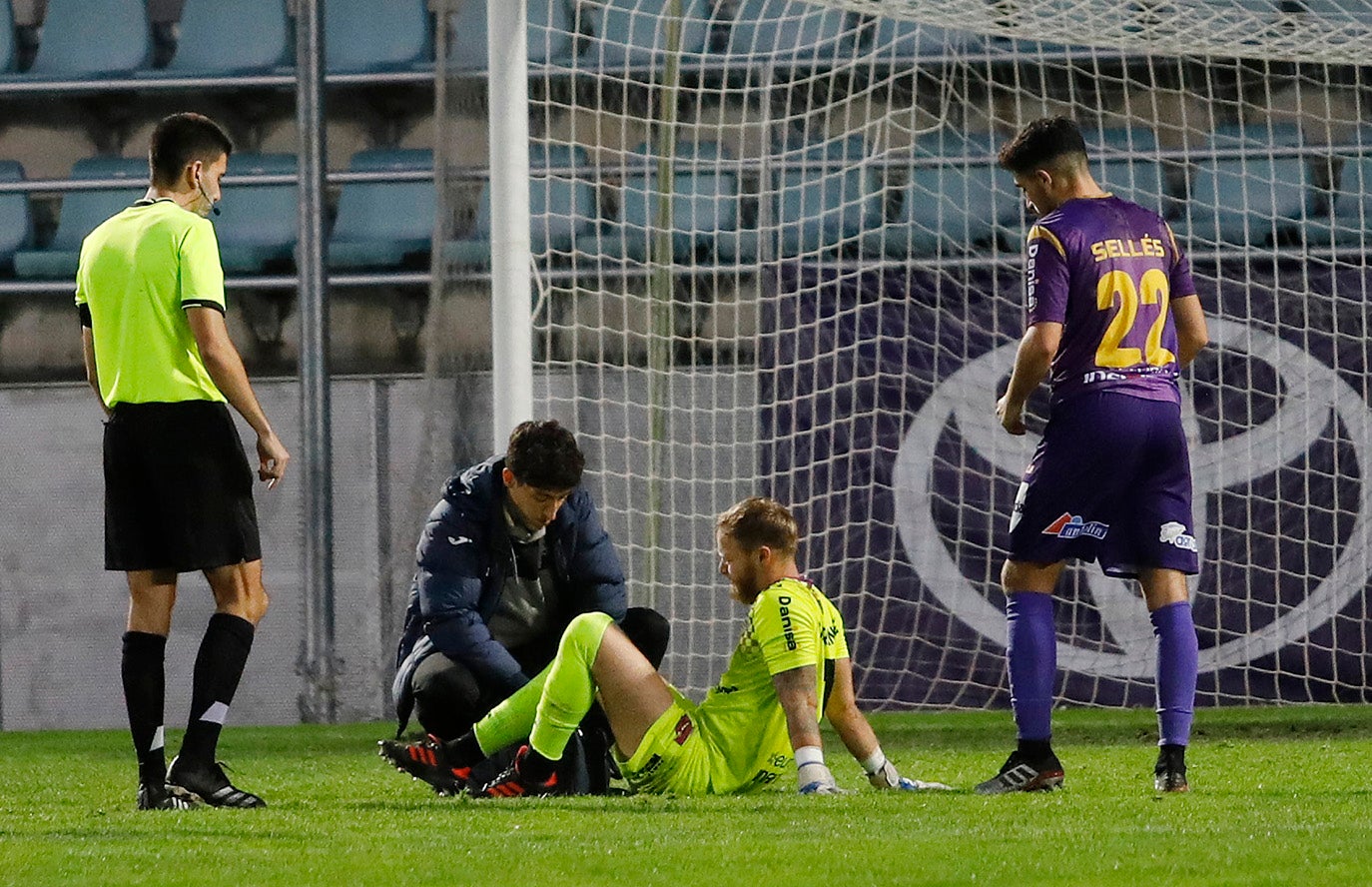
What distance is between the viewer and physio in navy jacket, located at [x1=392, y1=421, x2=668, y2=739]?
384 cm

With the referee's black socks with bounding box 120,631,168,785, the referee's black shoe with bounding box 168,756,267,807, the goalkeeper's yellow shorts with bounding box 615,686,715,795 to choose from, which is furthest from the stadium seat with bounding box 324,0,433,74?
the goalkeeper's yellow shorts with bounding box 615,686,715,795

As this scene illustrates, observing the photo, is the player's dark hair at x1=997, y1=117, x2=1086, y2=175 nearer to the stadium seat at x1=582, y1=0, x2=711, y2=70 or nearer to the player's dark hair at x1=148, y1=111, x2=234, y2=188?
the player's dark hair at x1=148, y1=111, x2=234, y2=188

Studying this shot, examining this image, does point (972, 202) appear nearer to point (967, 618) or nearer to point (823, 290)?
point (823, 290)

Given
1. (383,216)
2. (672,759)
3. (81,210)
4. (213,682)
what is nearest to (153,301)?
(213,682)

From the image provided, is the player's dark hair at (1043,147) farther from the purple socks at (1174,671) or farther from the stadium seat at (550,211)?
the stadium seat at (550,211)

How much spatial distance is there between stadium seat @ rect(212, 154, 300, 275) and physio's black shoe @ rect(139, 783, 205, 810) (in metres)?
5.25

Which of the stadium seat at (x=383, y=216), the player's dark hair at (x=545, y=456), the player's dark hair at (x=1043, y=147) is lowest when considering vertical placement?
the player's dark hair at (x=545, y=456)

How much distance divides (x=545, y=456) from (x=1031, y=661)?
101 cm

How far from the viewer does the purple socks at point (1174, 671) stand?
12.1 feet

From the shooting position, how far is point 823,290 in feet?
22.9

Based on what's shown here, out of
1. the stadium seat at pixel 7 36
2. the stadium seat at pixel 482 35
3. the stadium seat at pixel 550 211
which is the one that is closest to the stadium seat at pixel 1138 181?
the stadium seat at pixel 550 211

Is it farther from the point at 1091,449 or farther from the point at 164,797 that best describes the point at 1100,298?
the point at 164,797

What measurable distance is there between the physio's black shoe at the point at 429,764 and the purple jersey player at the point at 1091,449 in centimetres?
106

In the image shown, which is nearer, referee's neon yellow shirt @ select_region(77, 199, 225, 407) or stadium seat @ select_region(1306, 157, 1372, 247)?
referee's neon yellow shirt @ select_region(77, 199, 225, 407)
